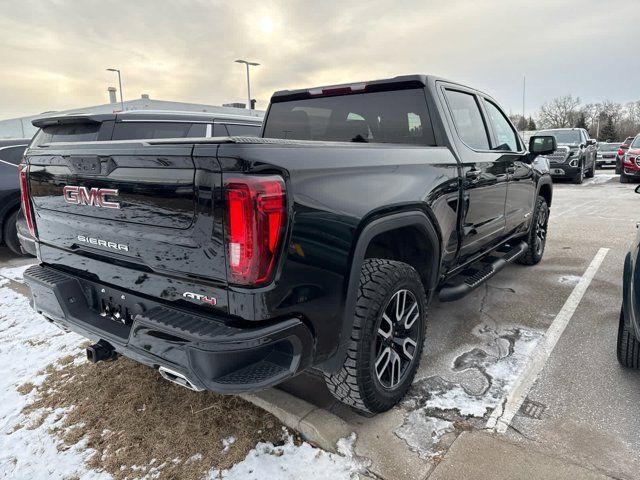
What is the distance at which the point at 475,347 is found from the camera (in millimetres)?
3490

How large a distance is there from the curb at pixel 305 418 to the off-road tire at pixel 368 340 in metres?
A: 0.16

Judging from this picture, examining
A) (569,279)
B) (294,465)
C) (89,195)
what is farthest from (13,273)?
(569,279)

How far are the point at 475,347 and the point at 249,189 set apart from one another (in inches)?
97.9

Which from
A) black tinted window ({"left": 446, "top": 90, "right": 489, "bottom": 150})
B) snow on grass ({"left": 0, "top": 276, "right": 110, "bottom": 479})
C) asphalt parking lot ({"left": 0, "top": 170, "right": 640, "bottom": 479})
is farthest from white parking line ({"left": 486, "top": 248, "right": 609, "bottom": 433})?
snow on grass ({"left": 0, "top": 276, "right": 110, "bottom": 479})

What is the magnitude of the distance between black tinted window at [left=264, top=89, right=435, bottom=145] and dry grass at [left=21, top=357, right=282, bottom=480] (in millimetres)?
2072

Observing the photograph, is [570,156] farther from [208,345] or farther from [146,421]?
[208,345]

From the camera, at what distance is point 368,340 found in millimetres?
2361

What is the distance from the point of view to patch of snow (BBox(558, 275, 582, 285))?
5.00 meters

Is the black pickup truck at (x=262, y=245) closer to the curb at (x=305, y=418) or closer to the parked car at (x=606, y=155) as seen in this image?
the curb at (x=305, y=418)

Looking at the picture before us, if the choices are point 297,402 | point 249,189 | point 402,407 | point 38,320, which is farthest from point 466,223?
point 38,320

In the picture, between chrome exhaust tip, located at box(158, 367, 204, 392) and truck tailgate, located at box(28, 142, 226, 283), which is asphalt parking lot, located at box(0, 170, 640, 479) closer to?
chrome exhaust tip, located at box(158, 367, 204, 392)

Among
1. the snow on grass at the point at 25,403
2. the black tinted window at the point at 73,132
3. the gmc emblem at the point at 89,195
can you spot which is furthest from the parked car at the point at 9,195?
the gmc emblem at the point at 89,195

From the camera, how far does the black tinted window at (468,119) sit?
137 inches

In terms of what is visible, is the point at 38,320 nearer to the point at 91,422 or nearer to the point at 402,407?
the point at 91,422
